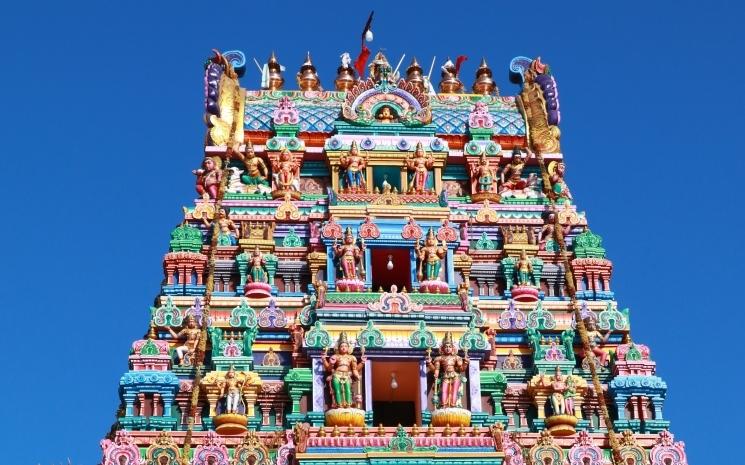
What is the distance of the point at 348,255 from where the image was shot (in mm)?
44688

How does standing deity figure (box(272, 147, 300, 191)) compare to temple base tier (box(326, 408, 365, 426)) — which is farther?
standing deity figure (box(272, 147, 300, 191))

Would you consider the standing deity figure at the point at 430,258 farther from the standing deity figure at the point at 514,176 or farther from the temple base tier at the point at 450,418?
the standing deity figure at the point at 514,176

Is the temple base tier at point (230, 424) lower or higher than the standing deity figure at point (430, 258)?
lower

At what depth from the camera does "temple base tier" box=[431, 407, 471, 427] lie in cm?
4041

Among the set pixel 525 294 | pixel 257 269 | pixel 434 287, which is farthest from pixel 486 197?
pixel 257 269

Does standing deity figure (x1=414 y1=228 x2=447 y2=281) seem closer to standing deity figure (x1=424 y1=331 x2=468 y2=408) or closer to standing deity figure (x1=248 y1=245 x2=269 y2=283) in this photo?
standing deity figure (x1=424 y1=331 x2=468 y2=408)

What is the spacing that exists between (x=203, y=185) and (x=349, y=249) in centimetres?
614

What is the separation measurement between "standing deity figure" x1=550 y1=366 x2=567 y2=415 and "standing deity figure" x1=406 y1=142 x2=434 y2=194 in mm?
7976

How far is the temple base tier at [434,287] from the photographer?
44.2 m

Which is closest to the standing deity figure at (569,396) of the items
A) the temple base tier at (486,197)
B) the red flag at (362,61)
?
the temple base tier at (486,197)

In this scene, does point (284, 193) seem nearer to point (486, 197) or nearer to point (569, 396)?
point (486, 197)

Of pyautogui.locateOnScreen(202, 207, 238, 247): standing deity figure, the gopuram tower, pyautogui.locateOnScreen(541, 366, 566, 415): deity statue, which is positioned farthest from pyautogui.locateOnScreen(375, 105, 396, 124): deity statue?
pyautogui.locateOnScreen(541, 366, 566, 415): deity statue

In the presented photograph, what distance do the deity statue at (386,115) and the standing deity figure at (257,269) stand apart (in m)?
6.93

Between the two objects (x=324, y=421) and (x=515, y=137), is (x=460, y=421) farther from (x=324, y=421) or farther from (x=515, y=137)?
(x=515, y=137)
